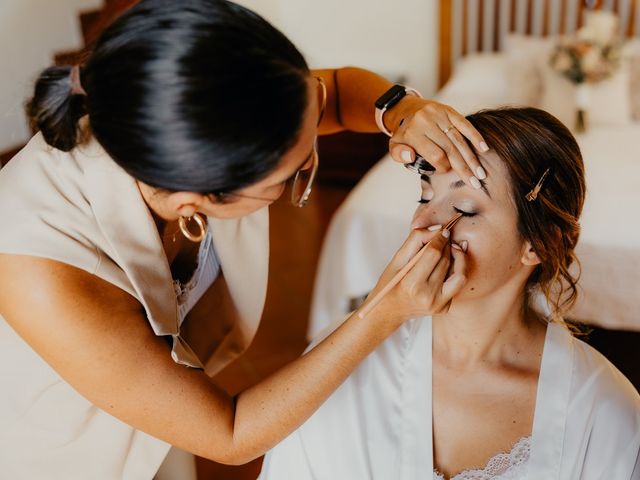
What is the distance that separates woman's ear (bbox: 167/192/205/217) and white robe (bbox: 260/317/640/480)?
Result: 60 centimetres

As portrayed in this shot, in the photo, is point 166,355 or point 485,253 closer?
point 166,355

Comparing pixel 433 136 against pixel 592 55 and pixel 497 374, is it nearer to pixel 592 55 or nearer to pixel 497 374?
pixel 497 374

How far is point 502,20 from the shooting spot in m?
4.34

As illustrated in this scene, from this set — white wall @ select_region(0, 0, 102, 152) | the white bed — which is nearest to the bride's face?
the white bed

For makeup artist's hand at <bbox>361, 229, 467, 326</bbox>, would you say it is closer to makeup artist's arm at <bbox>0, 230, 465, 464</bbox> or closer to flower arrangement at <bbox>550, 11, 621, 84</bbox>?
Result: makeup artist's arm at <bbox>0, 230, 465, 464</bbox>

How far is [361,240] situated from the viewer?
2.80 m

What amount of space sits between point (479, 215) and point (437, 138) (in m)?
0.23

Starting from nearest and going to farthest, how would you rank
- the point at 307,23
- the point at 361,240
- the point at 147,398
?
the point at 147,398
the point at 361,240
the point at 307,23

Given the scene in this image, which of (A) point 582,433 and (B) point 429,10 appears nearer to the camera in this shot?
(A) point 582,433

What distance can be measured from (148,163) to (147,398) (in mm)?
363

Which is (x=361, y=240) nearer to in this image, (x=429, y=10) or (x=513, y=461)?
(x=513, y=461)

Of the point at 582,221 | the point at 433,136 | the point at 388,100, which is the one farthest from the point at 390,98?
the point at 582,221

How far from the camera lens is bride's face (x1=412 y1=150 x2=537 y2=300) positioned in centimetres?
137

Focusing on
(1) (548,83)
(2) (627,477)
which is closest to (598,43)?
(1) (548,83)
